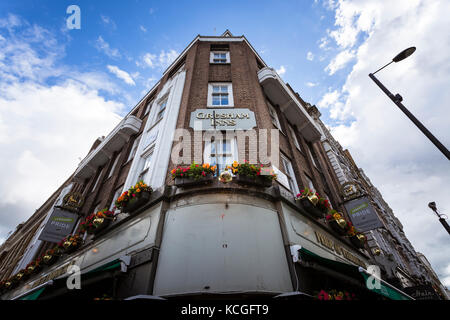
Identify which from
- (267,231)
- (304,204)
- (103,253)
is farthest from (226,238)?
(103,253)

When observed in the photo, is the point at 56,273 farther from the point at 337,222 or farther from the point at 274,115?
the point at 274,115

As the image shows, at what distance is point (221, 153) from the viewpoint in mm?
9328

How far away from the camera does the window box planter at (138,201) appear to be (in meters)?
7.60

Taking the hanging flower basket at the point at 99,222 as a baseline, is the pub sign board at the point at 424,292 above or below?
below

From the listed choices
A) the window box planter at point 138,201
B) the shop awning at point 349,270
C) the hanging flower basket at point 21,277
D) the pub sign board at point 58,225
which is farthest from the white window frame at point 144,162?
the hanging flower basket at point 21,277

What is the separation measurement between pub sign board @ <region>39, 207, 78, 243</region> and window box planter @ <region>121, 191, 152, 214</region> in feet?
19.0

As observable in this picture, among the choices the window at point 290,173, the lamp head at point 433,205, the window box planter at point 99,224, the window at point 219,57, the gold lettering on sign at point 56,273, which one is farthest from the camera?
the window at point 219,57

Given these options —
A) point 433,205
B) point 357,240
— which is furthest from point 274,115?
point 433,205

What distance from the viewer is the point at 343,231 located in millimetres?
9773

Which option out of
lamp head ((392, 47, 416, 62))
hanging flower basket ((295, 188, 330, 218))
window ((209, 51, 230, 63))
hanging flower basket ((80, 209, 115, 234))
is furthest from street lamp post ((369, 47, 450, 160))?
hanging flower basket ((80, 209, 115, 234))

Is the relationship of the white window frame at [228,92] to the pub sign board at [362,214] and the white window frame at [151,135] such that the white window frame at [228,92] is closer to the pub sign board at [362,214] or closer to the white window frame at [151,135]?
the white window frame at [151,135]

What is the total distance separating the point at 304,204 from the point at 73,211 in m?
12.2

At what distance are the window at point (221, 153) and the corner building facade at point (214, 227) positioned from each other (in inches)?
1.7
